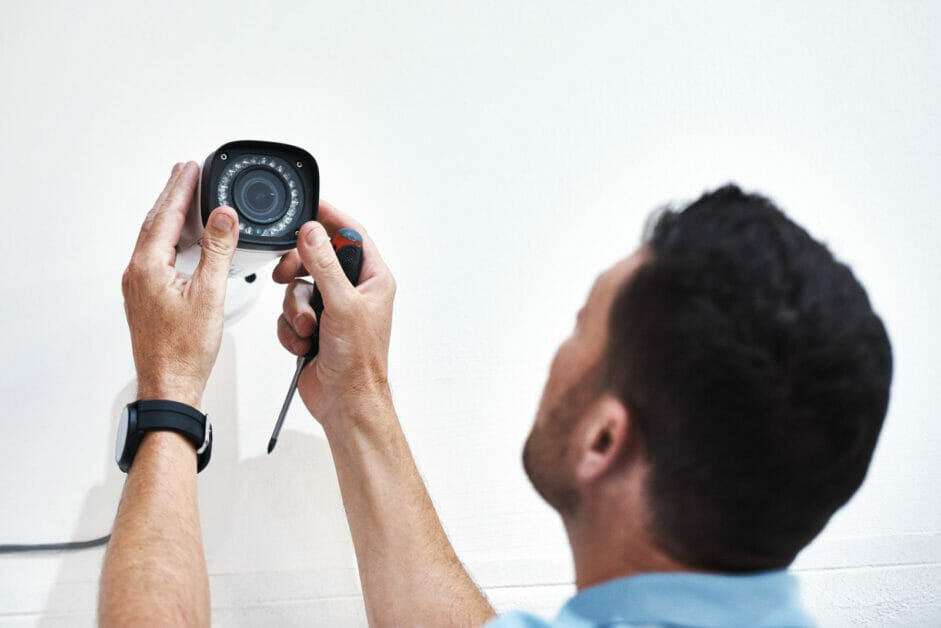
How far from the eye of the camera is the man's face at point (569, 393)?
64 centimetres

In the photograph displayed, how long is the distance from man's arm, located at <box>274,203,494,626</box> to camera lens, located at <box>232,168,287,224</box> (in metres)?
0.04

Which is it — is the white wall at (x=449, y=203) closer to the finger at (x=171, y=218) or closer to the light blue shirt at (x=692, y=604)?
the finger at (x=171, y=218)

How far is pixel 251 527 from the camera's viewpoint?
0.87m

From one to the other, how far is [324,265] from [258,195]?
0.09m

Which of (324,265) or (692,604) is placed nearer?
(692,604)

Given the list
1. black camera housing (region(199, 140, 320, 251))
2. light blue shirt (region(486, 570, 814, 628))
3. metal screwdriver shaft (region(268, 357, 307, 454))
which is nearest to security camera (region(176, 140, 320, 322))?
black camera housing (region(199, 140, 320, 251))

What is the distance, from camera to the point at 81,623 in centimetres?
83

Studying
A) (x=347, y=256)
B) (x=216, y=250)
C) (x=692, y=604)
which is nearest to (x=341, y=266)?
(x=347, y=256)

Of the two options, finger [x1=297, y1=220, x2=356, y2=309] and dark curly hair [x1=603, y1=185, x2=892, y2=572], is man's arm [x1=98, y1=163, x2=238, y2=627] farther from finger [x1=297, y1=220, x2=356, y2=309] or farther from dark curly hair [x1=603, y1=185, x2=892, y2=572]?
dark curly hair [x1=603, y1=185, x2=892, y2=572]

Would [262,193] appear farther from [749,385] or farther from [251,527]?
[749,385]

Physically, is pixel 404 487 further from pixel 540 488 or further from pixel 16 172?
pixel 16 172

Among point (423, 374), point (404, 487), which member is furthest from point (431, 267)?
point (404, 487)

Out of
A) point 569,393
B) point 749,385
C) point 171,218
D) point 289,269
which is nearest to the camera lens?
point 749,385

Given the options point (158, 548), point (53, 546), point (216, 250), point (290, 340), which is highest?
point (216, 250)
